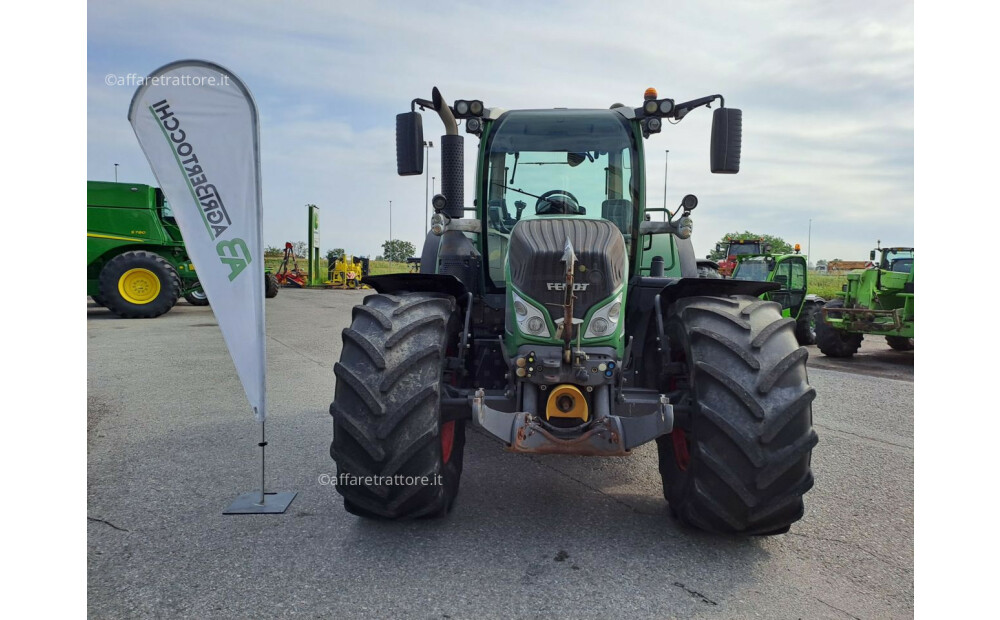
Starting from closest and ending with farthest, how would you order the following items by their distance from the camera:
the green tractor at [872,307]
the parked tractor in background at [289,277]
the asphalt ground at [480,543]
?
the asphalt ground at [480,543], the green tractor at [872,307], the parked tractor in background at [289,277]

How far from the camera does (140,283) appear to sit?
15.0 meters

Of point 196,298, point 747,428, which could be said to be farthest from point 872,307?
point 196,298

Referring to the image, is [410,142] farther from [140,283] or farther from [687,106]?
[140,283]

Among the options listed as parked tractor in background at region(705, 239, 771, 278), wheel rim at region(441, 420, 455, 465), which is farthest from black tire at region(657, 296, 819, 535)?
parked tractor in background at region(705, 239, 771, 278)

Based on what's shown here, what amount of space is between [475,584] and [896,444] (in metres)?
4.39

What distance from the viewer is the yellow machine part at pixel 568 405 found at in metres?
3.38

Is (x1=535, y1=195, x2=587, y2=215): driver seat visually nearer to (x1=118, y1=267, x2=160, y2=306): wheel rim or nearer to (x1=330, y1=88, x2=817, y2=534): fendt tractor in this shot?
(x1=330, y1=88, x2=817, y2=534): fendt tractor

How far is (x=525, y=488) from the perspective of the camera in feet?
14.0

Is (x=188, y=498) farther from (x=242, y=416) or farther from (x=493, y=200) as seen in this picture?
(x=493, y=200)

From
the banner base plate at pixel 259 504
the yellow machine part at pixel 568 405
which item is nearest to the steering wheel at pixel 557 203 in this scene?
the yellow machine part at pixel 568 405

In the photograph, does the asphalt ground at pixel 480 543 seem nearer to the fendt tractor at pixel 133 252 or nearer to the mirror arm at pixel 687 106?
the mirror arm at pixel 687 106

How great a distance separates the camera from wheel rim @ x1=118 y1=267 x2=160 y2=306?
14.8 metres

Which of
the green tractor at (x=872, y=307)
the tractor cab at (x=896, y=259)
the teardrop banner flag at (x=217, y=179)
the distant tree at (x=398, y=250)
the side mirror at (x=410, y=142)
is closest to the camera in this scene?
the teardrop banner flag at (x=217, y=179)

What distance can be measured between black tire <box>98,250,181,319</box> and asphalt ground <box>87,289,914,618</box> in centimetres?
997
